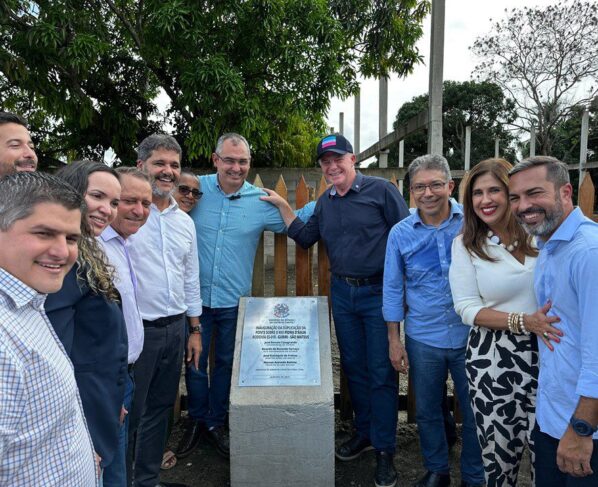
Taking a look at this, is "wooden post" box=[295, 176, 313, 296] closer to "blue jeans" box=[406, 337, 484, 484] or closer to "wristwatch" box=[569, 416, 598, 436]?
"blue jeans" box=[406, 337, 484, 484]

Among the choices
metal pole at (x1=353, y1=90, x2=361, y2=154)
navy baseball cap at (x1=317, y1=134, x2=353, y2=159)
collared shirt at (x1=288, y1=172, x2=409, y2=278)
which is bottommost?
collared shirt at (x1=288, y1=172, x2=409, y2=278)

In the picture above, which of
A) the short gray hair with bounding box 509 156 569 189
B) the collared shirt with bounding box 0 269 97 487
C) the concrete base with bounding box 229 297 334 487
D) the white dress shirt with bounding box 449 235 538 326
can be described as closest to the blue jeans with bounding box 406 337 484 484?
the white dress shirt with bounding box 449 235 538 326

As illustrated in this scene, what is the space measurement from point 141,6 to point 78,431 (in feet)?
27.1

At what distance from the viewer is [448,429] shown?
3.41m

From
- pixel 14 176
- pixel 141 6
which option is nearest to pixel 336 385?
pixel 14 176

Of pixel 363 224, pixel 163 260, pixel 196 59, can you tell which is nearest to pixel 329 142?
pixel 363 224

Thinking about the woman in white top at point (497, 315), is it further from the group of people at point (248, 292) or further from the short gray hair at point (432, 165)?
the short gray hair at point (432, 165)

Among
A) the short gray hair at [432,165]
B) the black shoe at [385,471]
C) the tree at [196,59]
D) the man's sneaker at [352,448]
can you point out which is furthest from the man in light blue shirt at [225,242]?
the tree at [196,59]

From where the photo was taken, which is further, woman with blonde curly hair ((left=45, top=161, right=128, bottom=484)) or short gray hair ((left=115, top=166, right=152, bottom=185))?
short gray hair ((left=115, top=166, right=152, bottom=185))

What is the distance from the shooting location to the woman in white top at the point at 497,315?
219 cm

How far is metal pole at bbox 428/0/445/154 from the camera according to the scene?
9.74 m

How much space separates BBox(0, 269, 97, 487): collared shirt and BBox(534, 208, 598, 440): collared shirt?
1.77 metres

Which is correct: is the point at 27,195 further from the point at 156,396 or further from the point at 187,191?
the point at 187,191

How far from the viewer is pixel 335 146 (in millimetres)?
3102
